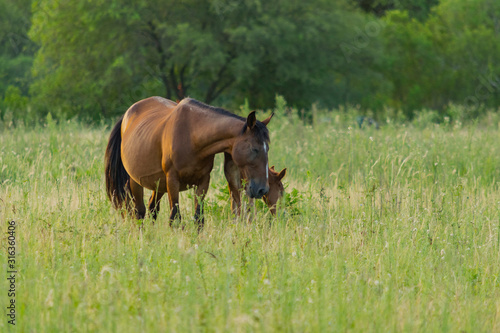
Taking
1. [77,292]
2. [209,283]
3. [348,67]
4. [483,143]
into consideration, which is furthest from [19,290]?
[348,67]

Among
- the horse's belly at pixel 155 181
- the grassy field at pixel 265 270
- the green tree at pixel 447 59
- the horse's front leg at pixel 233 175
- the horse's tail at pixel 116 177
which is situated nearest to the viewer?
the grassy field at pixel 265 270

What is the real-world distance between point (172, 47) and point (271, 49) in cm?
425

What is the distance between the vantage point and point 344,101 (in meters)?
29.7

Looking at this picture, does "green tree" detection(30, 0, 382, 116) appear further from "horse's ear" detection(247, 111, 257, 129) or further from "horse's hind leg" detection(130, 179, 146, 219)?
"horse's ear" detection(247, 111, 257, 129)

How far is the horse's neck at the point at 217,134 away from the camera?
566 centimetres

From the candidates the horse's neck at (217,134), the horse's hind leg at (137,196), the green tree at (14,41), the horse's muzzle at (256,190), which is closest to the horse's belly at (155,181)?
the horse's hind leg at (137,196)

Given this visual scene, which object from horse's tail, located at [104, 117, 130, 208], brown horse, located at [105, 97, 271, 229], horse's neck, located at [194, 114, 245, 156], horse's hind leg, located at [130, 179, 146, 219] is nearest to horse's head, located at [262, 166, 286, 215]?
brown horse, located at [105, 97, 271, 229]

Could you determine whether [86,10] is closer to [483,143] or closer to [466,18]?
[483,143]

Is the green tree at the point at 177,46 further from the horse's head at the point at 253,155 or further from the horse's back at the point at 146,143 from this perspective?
the horse's head at the point at 253,155

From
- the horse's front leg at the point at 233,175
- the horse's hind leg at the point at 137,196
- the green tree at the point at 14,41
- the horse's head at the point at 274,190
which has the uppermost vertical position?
the horse's front leg at the point at 233,175

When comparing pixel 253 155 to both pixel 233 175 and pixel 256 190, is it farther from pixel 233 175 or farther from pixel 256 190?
pixel 233 175

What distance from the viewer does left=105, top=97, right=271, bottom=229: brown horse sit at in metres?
5.52

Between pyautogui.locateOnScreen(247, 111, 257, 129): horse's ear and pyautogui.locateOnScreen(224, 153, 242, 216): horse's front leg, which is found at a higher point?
pyautogui.locateOnScreen(247, 111, 257, 129): horse's ear

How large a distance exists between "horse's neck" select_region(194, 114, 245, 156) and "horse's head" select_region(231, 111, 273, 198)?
132 mm
